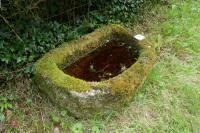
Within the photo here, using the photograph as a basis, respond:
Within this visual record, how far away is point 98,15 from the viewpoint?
4230mm

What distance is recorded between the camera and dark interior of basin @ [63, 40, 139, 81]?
3.43 m

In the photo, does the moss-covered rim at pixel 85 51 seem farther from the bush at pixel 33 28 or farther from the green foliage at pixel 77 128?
the green foliage at pixel 77 128

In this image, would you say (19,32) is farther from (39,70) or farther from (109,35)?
(109,35)

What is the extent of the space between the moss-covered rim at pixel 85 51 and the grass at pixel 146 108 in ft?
1.01

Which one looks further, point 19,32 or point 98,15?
point 98,15

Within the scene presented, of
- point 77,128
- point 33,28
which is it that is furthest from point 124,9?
point 77,128

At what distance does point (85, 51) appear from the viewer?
3.67 m

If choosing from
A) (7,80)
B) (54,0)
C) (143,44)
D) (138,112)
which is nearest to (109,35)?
(143,44)

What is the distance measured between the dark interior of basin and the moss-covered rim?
0.28 ft

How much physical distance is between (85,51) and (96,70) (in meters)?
0.31

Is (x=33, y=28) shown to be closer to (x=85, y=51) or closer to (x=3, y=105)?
(x=85, y=51)

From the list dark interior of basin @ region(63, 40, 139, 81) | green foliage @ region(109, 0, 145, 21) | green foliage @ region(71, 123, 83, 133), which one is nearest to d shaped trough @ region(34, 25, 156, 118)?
dark interior of basin @ region(63, 40, 139, 81)

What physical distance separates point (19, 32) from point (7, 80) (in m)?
0.54

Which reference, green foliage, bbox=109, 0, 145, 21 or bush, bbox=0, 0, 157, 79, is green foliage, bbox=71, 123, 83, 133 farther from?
green foliage, bbox=109, 0, 145, 21
